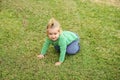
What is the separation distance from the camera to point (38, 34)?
14.4 ft

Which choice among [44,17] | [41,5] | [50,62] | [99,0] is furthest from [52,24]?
[99,0]

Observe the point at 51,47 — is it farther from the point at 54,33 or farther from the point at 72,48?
the point at 54,33

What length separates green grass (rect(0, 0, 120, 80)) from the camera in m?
3.65

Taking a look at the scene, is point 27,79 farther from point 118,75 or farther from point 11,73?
point 118,75

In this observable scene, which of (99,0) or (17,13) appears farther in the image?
(99,0)

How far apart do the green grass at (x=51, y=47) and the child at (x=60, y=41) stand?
0.10 metres

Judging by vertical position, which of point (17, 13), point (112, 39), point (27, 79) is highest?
point (17, 13)

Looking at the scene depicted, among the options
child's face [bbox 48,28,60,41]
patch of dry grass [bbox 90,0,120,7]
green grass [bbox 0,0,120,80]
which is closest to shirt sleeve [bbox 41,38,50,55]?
green grass [bbox 0,0,120,80]

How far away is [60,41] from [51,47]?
535 mm

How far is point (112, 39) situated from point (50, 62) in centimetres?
110

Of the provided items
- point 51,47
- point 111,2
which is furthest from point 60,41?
point 111,2

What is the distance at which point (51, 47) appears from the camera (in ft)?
13.5

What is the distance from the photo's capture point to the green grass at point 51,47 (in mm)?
3648

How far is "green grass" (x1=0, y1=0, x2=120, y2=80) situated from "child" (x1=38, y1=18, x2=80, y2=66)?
0.10 meters
